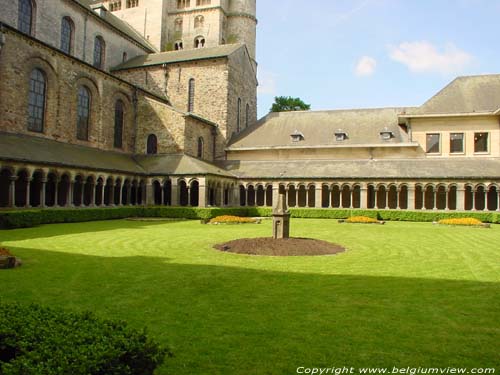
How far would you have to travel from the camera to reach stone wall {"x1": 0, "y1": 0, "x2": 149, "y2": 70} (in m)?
31.8

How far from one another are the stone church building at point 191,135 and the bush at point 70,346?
1963 centimetres

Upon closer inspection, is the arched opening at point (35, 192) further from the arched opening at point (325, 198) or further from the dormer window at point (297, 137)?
the dormer window at point (297, 137)

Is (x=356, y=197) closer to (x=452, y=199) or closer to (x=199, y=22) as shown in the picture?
(x=452, y=199)

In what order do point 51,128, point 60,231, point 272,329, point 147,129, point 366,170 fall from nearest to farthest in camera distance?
point 272,329 → point 60,231 → point 51,128 → point 366,170 → point 147,129

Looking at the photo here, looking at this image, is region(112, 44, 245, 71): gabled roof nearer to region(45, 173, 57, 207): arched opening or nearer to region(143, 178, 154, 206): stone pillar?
region(143, 178, 154, 206): stone pillar

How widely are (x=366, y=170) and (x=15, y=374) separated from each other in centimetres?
3180

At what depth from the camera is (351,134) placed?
122 feet

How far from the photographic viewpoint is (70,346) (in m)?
3.41

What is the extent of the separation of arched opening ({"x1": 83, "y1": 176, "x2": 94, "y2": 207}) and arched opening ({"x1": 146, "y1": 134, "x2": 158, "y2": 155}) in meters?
7.92

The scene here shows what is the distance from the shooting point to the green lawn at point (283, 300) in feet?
16.1

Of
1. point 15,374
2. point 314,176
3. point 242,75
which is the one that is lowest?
point 15,374

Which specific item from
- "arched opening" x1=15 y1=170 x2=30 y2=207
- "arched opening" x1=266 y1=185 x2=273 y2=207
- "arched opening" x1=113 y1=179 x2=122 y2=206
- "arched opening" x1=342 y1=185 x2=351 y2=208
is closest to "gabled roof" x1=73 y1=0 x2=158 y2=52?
"arched opening" x1=113 y1=179 x2=122 y2=206

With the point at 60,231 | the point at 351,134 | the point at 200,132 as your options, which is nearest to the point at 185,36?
the point at 200,132

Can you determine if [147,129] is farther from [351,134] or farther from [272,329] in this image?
[272,329]
